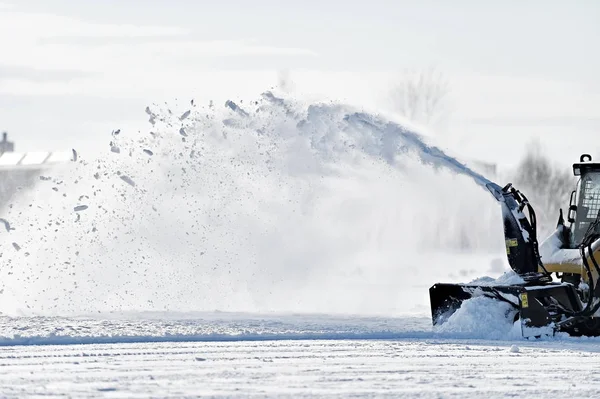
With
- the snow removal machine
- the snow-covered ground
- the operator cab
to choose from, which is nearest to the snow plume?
the snow-covered ground

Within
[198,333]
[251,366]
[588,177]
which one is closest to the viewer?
A: [251,366]

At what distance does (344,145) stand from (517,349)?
16.6 ft

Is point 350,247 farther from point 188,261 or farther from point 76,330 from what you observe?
point 76,330

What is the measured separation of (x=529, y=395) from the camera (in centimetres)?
822

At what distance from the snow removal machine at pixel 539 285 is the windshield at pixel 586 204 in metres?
0.01

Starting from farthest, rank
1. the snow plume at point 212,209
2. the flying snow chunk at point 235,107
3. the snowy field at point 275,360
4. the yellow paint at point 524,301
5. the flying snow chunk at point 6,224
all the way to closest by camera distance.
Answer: the flying snow chunk at point 235,107, the flying snow chunk at point 6,224, the snow plume at point 212,209, the yellow paint at point 524,301, the snowy field at point 275,360

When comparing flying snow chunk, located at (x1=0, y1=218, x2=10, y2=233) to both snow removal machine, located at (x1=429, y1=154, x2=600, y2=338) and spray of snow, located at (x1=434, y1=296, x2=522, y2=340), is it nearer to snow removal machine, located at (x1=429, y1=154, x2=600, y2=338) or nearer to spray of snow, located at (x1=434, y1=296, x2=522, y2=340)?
snow removal machine, located at (x1=429, y1=154, x2=600, y2=338)

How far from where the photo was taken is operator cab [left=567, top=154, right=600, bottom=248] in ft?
42.2

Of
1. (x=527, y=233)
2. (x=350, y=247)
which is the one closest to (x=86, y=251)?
(x=350, y=247)

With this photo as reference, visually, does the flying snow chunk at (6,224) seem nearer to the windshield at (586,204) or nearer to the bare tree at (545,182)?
the windshield at (586,204)

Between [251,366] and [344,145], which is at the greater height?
[344,145]

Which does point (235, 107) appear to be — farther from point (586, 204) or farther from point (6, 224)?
point (586, 204)

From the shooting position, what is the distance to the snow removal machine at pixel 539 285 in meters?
11.5

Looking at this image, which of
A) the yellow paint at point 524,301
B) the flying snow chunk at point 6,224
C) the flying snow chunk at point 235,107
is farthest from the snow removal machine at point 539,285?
the flying snow chunk at point 6,224
